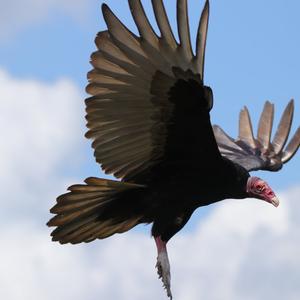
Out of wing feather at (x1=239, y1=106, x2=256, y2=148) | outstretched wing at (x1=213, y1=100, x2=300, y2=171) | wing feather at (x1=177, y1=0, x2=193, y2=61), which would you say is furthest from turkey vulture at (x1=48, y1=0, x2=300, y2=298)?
wing feather at (x1=239, y1=106, x2=256, y2=148)

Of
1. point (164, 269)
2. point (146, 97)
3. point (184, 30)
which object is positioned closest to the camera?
point (184, 30)

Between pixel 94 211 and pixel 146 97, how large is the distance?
1.24 metres

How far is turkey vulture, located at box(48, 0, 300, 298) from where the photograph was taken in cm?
882

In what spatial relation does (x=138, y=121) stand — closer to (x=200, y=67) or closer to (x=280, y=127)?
(x=200, y=67)

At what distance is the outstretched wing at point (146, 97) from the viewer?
28.8ft

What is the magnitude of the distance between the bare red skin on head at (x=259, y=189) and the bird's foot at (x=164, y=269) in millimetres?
938

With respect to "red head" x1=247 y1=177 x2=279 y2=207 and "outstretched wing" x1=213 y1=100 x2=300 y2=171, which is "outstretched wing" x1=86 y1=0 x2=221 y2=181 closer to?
"red head" x1=247 y1=177 x2=279 y2=207

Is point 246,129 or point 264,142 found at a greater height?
point 246,129

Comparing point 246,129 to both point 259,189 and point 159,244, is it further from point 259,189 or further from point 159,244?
point 159,244

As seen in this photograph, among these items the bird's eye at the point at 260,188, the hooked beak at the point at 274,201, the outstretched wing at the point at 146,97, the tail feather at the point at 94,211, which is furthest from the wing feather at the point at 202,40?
the hooked beak at the point at 274,201

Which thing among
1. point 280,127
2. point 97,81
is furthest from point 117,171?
point 280,127

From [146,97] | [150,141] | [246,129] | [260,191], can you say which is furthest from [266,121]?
[146,97]

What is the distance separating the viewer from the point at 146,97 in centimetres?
909

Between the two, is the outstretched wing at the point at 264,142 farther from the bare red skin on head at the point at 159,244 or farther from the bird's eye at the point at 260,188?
the bare red skin on head at the point at 159,244
